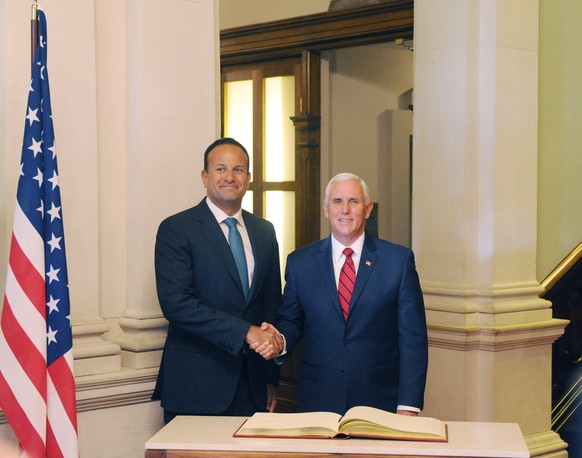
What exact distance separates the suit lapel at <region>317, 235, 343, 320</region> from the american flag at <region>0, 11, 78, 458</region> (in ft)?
3.84

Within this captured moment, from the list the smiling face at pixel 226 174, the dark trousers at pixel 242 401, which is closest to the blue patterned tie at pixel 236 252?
the smiling face at pixel 226 174

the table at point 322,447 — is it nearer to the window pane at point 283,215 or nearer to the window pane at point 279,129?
the window pane at point 283,215

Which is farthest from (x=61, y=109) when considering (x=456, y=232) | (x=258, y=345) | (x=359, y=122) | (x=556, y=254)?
(x=359, y=122)

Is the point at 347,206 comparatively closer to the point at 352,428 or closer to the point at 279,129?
the point at 352,428

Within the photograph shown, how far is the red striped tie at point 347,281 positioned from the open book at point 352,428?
3.02 ft

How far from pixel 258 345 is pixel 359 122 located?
15.0ft

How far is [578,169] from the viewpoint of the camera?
23.2 ft

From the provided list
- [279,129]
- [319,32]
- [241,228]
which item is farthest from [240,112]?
[241,228]

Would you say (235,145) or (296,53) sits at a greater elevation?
(296,53)

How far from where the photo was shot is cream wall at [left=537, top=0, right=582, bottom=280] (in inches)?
268

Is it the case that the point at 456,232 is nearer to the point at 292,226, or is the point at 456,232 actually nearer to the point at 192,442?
the point at 292,226

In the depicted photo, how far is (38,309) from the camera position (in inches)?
158

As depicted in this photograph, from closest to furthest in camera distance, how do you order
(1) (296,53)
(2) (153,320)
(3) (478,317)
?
(2) (153,320) < (3) (478,317) < (1) (296,53)

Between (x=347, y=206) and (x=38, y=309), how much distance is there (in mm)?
1373
